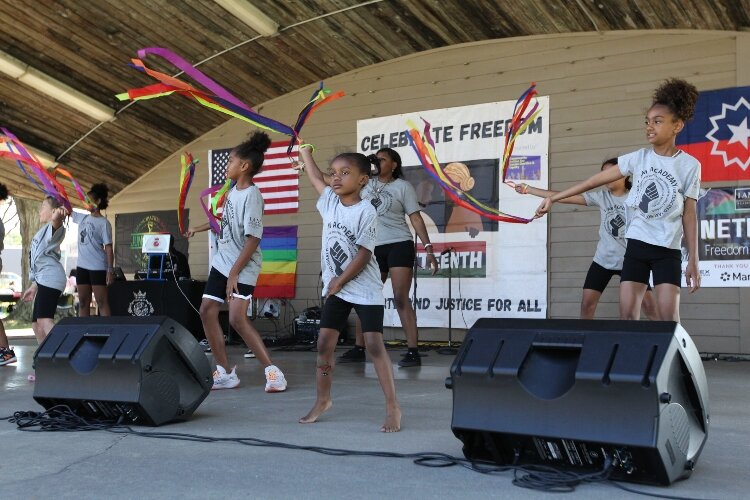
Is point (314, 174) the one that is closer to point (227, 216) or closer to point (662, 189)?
point (227, 216)

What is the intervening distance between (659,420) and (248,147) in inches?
135


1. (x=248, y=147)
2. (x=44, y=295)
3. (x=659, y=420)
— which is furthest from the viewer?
(x=44, y=295)

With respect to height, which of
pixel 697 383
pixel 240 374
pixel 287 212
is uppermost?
pixel 287 212

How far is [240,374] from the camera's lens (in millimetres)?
6000

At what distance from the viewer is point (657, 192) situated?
12.5ft

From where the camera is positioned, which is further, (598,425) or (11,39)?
(11,39)

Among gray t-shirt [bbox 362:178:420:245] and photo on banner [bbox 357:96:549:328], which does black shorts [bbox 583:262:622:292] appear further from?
photo on banner [bbox 357:96:549:328]

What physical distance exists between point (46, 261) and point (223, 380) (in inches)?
72.6

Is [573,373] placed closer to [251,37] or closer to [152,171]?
[251,37]

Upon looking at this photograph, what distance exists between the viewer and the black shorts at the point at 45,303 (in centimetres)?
576

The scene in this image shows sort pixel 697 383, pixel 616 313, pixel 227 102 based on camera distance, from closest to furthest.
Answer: pixel 697 383 → pixel 227 102 → pixel 616 313

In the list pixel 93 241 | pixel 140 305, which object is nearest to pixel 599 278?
pixel 93 241

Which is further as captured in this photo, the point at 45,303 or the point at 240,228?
the point at 45,303

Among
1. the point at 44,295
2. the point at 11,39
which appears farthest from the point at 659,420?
the point at 11,39
